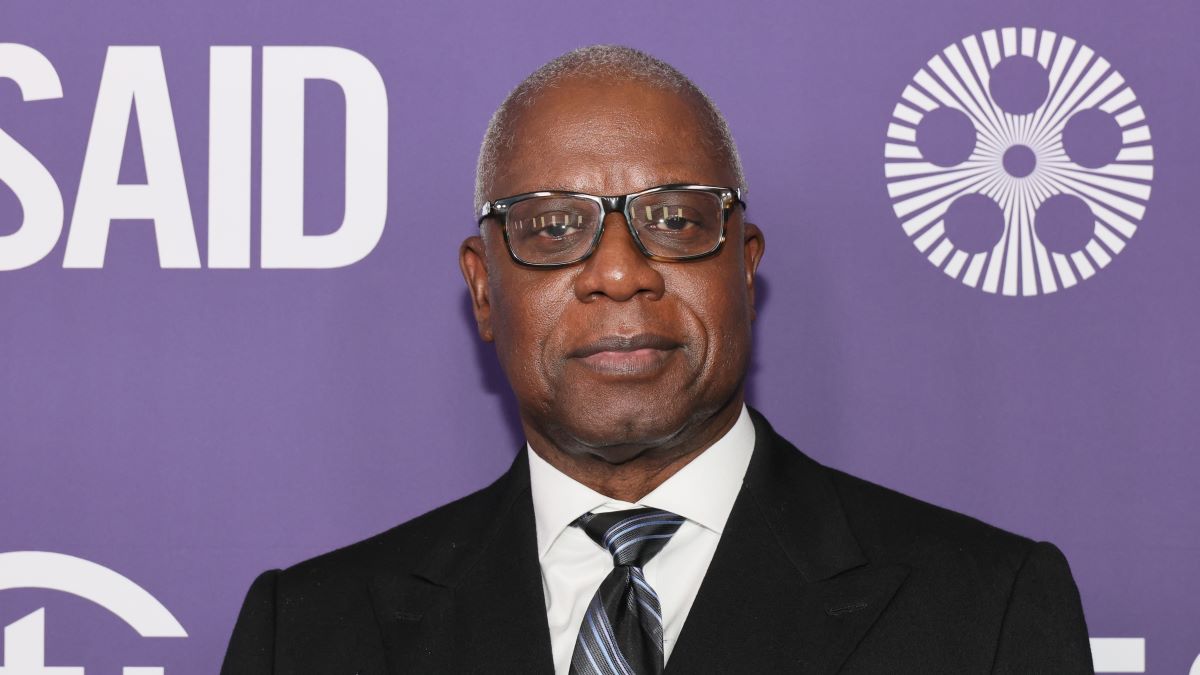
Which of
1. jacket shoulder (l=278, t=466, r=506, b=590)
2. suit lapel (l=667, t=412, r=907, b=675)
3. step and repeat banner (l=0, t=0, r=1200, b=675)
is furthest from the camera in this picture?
step and repeat banner (l=0, t=0, r=1200, b=675)

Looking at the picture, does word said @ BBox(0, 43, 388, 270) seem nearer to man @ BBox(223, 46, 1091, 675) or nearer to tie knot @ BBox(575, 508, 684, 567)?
man @ BBox(223, 46, 1091, 675)

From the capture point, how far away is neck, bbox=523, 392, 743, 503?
1661 mm

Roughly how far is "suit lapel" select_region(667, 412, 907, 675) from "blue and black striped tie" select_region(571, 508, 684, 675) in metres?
0.04

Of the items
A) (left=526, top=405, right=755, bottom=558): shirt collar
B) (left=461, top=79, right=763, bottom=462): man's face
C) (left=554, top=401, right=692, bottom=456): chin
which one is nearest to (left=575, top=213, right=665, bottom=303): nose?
(left=461, top=79, right=763, bottom=462): man's face

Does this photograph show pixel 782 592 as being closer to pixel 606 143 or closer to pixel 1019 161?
pixel 606 143

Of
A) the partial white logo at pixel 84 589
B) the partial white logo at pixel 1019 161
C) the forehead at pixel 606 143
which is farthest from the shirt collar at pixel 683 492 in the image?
the partial white logo at pixel 84 589

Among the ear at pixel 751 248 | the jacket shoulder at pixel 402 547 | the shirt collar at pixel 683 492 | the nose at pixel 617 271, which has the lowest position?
the jacket shoulder at pixel 402 547

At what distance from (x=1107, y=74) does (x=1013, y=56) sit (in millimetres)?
154

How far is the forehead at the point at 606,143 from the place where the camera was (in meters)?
1.59

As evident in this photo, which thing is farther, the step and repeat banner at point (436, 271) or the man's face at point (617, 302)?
the step and repeat banner at point (436, 271)

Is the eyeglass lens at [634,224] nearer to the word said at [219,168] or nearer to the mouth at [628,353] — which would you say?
the mouth at [628,353]

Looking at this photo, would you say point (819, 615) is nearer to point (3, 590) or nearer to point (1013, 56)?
point (1013, 56)

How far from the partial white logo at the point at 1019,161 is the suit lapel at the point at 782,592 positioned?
651mm

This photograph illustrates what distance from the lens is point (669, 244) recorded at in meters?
1.57
